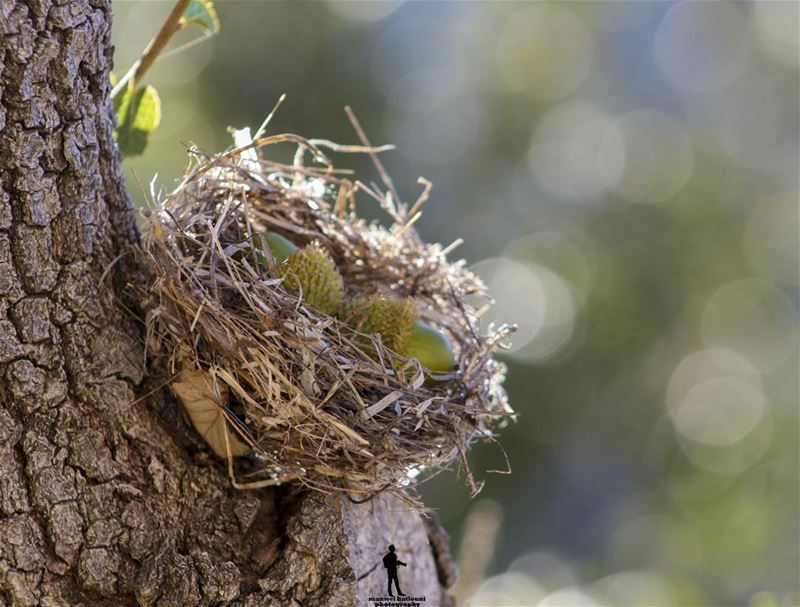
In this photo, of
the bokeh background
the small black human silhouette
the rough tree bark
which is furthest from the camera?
the bokeh background

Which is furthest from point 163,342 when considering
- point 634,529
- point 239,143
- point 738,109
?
point 738,109

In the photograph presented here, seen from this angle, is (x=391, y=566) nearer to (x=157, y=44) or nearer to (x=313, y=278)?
(x=313, y=278)

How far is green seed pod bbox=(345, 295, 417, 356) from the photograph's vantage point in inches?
40.9

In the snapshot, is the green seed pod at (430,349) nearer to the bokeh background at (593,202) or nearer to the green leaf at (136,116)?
the green leaf at (136,116)

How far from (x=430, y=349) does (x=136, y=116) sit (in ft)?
1.63

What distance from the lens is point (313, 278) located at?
100 cm

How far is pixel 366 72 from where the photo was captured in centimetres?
489

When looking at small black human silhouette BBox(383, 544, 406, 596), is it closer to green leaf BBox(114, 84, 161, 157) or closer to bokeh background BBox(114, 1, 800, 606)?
green leaf BBox(114, 84, 161, 157)

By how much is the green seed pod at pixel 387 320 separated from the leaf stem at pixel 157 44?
0.42 metres

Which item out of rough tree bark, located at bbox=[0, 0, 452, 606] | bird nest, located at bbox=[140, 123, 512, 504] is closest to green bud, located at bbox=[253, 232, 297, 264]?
bird nest, located at bbox=[140, 123, 512, 504]

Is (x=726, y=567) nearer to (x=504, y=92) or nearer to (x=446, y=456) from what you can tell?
(x=504, y=92)

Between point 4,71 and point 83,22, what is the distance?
97 mm

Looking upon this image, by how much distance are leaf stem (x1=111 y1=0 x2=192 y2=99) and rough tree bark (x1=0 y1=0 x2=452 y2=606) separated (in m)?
0.21

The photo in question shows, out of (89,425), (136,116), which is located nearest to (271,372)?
(89,425)
